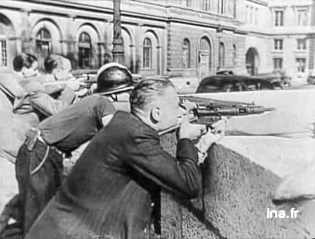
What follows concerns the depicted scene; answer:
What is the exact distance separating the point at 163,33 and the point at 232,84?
0.85 ft

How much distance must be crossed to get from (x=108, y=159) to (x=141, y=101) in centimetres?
16

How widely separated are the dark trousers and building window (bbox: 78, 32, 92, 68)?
28 centimetres

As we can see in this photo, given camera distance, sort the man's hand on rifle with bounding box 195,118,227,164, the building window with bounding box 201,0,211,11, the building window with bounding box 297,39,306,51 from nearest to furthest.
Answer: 1. the man's hand on rifle with bounding box 195,118,227,164
2. the building window with bounding box 297,39,306,51
3. the building window with bounding box 201,0,211,11

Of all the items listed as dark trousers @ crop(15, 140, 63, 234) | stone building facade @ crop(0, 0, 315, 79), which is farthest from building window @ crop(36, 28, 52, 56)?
dark trousers @ crop(15, 140, 63, 234)

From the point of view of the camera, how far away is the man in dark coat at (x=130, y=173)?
1.27m

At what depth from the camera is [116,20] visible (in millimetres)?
1618

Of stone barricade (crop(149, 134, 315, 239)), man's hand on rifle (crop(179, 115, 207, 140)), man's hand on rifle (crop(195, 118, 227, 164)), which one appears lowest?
stone barricade (crop(149, 134, 315, 239))

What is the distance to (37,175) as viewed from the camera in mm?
1678

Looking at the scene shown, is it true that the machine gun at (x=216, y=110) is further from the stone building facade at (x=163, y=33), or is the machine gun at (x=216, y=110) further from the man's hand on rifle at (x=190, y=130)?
the stone building facade at (x=163, y=33)

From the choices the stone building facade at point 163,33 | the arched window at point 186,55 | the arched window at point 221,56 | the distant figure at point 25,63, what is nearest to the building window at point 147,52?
the stone building facade at point 163,33

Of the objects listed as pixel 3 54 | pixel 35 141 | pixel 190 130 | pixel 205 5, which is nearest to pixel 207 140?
pixel 190 130

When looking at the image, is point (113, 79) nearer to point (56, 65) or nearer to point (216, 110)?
point (56, 65)

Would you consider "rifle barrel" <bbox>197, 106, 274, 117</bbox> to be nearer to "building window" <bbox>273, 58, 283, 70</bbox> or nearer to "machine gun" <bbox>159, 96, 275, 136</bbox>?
"machine gun" <bbox>159, 96, 275, 136</bbox>

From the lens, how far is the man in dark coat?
1267 mm
